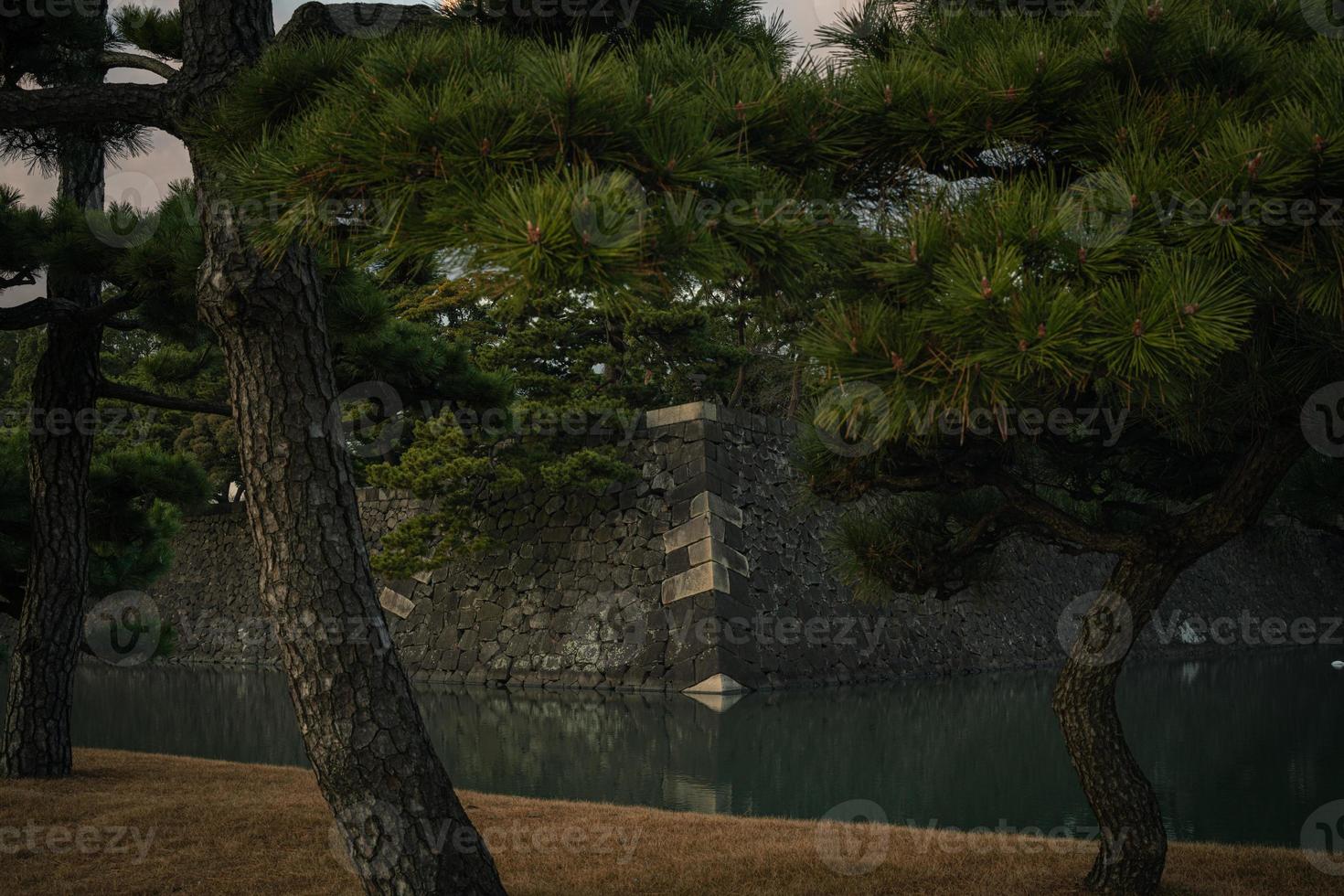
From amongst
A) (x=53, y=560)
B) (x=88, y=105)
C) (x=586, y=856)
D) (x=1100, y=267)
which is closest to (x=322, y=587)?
(x=586, y=856)

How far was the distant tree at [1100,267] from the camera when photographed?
1.72 m

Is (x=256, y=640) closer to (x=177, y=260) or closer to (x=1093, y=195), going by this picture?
(x=177, y=260)

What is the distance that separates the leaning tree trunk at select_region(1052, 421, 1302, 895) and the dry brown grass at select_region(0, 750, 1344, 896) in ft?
0.54

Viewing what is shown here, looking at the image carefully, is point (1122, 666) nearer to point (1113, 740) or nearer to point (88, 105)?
point (1113, 740)

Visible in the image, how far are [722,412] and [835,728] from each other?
398 cm

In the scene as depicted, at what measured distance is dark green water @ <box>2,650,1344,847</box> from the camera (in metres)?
4.52

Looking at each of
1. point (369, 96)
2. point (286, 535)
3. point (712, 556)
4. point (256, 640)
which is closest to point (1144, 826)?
point (286, 535)

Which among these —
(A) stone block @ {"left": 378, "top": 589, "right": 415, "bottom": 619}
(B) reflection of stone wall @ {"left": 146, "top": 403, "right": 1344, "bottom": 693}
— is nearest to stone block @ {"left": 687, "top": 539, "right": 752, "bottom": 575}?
(B) reflection of stone wall @ {"left": 146, "top": 403, "right": 1344, "bottom": 693}

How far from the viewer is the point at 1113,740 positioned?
285 cm

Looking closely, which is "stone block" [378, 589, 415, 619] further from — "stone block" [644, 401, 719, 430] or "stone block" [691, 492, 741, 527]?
"stone block" [691, 492, 741, 527]

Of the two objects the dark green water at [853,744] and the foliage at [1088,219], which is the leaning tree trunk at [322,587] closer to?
the foliage at [1088,219]

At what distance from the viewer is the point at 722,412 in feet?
33.1

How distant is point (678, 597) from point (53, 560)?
5.40m

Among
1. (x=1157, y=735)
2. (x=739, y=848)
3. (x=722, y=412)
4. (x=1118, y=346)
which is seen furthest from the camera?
(x=722, y=412)
